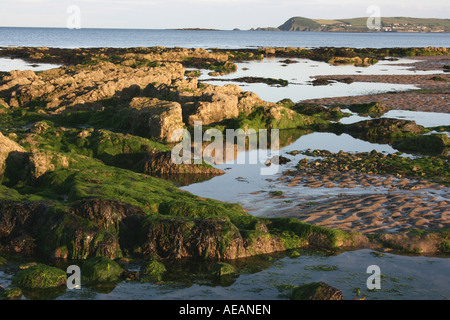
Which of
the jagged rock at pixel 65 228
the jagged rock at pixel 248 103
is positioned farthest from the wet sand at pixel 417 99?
the jagged rock at pixel 65 228

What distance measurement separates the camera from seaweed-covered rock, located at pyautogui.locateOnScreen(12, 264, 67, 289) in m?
9.47

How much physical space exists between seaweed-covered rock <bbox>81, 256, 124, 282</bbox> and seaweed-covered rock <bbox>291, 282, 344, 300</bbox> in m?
3.47

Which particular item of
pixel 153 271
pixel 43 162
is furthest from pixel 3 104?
pixel 153 271

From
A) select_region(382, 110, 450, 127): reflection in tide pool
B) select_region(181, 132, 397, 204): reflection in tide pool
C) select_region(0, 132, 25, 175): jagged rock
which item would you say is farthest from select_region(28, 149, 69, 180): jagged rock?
select_region(382, 110, 450, 127): reflection in tide pool

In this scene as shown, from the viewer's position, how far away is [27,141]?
18219mm

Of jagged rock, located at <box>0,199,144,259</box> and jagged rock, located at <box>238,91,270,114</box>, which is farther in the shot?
jagged rock, located at <box>238,91,270,114</box>

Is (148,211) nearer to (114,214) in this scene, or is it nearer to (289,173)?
(114,214)

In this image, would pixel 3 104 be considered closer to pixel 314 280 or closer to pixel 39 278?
pixel 39 278

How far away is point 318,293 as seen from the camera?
29.1 ft

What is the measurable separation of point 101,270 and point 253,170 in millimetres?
9685

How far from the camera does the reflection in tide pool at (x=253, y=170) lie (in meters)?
16.0

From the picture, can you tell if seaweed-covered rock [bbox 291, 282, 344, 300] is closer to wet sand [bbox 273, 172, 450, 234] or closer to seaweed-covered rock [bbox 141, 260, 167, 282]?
seaweed-covered rock [bbox 141, 260, 167, 282]

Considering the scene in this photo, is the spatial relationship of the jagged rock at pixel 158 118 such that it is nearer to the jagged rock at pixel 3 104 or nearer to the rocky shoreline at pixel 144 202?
the rocky shoreline at pixel 144 202
